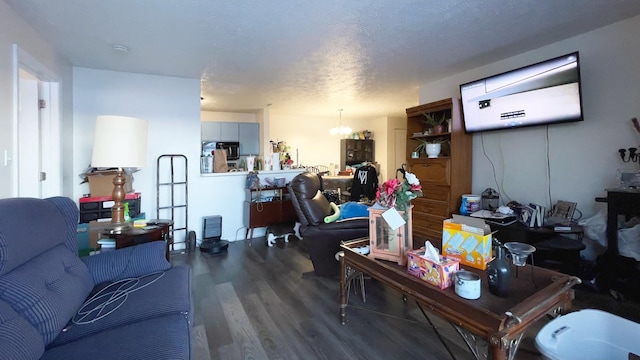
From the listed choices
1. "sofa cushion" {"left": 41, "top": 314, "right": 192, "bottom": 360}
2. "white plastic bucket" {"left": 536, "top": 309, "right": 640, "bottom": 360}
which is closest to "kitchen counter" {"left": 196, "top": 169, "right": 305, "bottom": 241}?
"sofa cushion" {"left": 41, "top": 314, "right": 192, "bottom": 360}

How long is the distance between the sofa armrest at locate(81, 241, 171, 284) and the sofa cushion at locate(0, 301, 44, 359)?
693 mm

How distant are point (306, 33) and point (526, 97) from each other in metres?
2.22

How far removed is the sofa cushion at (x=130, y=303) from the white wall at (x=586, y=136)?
336cm

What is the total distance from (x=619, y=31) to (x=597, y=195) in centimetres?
139

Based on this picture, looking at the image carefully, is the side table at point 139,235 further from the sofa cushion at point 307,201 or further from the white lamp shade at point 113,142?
the sofa cushion at point 307,201

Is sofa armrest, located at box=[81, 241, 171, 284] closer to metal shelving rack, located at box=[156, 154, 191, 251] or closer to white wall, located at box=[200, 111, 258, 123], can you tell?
metal shelving rack, located at box=[156, 154, 191, 251]

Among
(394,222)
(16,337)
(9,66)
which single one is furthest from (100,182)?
(394,222)

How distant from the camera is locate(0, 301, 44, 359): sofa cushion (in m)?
0.94

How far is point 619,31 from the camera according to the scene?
2459mm

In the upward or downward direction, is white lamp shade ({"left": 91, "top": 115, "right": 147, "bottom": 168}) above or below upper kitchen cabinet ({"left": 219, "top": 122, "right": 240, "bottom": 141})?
below

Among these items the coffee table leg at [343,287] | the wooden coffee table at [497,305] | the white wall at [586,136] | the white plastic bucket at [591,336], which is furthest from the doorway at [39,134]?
the white wall at [586,136]

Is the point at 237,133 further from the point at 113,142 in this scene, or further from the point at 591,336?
the point at 591,336

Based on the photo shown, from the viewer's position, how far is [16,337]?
0.99m

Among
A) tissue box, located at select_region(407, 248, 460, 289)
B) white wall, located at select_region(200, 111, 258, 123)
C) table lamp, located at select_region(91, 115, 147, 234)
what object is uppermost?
white wall, located at select_region(200, 111, 258, 123)
